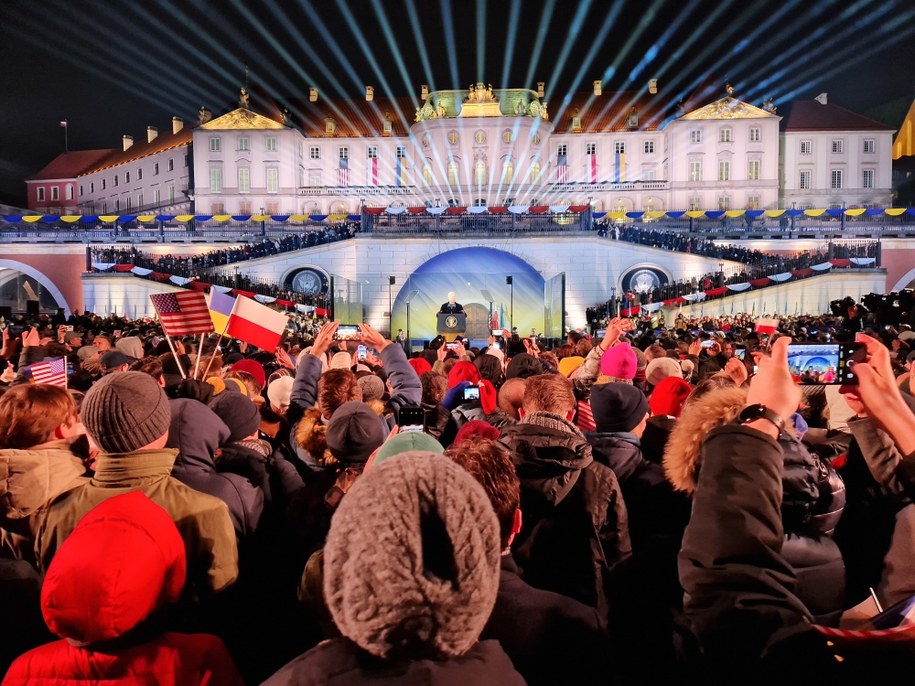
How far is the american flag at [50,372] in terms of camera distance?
681cm

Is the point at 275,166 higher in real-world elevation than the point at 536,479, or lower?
higher

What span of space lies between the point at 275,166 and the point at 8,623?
206 ft

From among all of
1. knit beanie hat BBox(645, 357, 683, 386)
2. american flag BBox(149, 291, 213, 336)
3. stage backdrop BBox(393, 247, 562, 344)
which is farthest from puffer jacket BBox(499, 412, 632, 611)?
stage backdrop BBox(393, 247, 562, 344)

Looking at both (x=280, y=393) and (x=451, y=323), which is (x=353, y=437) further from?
(x=451, y=323)

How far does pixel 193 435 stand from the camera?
370 centimetres

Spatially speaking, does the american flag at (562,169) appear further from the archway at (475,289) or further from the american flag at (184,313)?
the american flag at (184,313)

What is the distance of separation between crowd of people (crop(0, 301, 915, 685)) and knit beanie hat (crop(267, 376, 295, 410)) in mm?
1235

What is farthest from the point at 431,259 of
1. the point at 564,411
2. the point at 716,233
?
the point at 564,411

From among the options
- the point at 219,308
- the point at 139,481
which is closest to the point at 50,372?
the point at 219,308

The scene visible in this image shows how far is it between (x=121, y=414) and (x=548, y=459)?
1.81m

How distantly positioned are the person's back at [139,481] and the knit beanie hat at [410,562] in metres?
1.59

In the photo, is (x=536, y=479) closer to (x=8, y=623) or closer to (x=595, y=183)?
(x=8, y=623)

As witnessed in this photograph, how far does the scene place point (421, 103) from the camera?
67688mm

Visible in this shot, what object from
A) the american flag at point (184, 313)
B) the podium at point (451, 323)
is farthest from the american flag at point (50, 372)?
the podium at point (451, 323)
